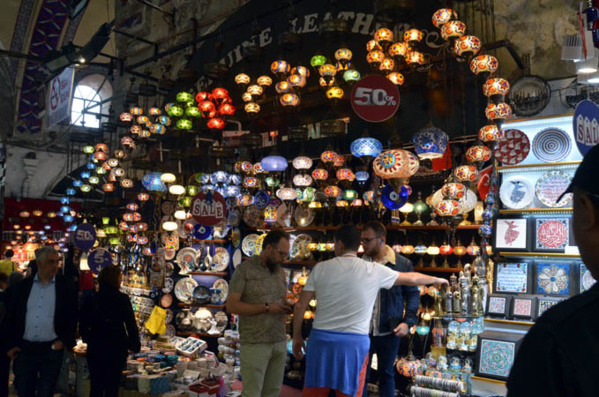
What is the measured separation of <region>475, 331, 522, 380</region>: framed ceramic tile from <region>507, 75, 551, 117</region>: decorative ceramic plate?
2.15 m


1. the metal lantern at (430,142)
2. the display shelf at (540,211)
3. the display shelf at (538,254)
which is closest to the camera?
the display shelf at (538,254)

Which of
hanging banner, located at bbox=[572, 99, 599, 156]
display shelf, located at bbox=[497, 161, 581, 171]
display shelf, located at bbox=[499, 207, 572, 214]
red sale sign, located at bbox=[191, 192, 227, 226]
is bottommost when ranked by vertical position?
display shelf, located at bbox=[499, 207, 572, 214]

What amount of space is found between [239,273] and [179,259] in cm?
534

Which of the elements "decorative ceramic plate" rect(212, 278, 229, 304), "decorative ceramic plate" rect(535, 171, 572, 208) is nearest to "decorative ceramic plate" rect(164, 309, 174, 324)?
"decorative ceramic plate" rect(212, 278, 229, 304)

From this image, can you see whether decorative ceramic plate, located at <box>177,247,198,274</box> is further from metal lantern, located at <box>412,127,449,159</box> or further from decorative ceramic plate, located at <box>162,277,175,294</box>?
metal lantern, located at <box>412,127,449,159</box>

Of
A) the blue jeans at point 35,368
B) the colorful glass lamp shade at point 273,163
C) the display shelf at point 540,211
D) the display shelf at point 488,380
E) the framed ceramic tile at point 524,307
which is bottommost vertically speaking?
the display shelf at point 488,380

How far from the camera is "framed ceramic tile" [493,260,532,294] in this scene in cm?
379

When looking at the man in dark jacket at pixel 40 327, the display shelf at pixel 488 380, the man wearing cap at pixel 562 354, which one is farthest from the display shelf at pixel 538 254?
the man in dark jacket at pixel 40 327

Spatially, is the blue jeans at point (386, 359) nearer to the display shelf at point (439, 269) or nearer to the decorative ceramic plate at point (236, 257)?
the display shelf at point (439, 269)

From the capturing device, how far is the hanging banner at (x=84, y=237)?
7.66m

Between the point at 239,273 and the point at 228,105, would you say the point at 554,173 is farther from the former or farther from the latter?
the point at 228,105

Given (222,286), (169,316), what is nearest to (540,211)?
(222,286)

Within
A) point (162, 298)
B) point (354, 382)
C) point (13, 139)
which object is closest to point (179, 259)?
point (162, 298)

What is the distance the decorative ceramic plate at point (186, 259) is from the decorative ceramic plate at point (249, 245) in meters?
1.01
